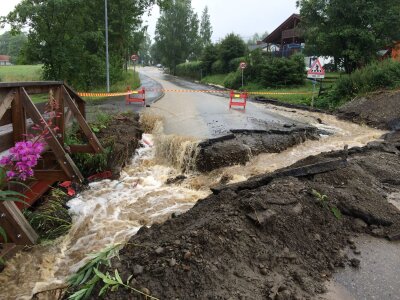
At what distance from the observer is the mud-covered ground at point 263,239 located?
3.51m

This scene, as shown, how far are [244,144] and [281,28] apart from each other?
37.0 meters

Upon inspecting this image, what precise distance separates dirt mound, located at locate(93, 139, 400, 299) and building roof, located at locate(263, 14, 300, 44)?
36.4 meters

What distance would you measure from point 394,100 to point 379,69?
327 cm

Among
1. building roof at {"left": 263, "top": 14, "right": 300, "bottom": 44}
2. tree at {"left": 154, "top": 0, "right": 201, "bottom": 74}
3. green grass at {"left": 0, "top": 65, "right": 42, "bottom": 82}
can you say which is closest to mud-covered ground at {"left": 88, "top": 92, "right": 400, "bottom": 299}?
green grass at {"left": 0, "top": 65, "right": 42, "bottom": 82}

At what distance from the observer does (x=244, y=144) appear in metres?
9.98

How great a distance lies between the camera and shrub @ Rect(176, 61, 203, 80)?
52.7 metres

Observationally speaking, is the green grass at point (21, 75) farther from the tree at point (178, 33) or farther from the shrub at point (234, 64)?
the tree at point (178, 33)

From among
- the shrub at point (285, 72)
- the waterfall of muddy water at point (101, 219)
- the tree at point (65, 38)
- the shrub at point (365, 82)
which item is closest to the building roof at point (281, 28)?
the shrub at point (285, 72)

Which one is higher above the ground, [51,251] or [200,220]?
[200,220]

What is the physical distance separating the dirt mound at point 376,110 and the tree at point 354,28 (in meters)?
6.26

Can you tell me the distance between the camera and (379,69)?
61.9ft

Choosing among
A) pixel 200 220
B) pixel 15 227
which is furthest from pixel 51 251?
pixel 200 220

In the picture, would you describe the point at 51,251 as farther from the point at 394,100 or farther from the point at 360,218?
the point at 394,100

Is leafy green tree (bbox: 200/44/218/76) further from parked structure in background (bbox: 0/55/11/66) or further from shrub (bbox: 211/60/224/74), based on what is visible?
parked structure in background (bbox: 0/55/11/66)
